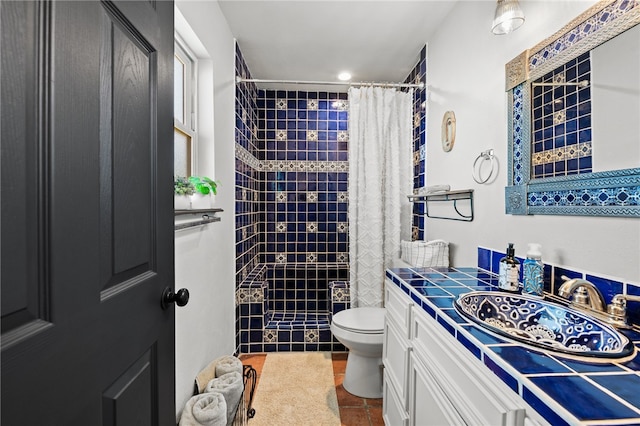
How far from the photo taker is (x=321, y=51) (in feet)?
8.25

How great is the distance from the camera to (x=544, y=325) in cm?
101

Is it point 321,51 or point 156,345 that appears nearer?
point 156,345

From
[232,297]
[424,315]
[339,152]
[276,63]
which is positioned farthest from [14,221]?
[339,152]

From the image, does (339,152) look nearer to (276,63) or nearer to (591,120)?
(276,63)

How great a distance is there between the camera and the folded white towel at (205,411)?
128 centimetres

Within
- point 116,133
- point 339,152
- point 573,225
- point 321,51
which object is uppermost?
point 321,51

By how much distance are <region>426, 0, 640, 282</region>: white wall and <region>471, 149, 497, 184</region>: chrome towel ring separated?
0.04m

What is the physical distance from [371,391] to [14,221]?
6.69 ft

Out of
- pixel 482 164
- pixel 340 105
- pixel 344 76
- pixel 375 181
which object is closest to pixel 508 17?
pixel 482 164

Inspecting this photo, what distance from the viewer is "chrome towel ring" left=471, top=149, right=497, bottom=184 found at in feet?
5.07

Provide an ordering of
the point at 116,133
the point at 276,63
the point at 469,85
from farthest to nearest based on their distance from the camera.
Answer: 1. the point at 276,63
2. the point at 469,85
3. the point at 116,133

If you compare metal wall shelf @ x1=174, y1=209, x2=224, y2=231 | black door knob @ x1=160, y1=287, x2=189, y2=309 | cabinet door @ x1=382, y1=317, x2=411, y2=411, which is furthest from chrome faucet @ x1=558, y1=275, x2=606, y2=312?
metal wall shelf @ x1=174, y1=209, x2=224, y2=231

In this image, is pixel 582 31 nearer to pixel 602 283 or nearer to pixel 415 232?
pixel 602 283

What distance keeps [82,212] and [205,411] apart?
3.69ft
